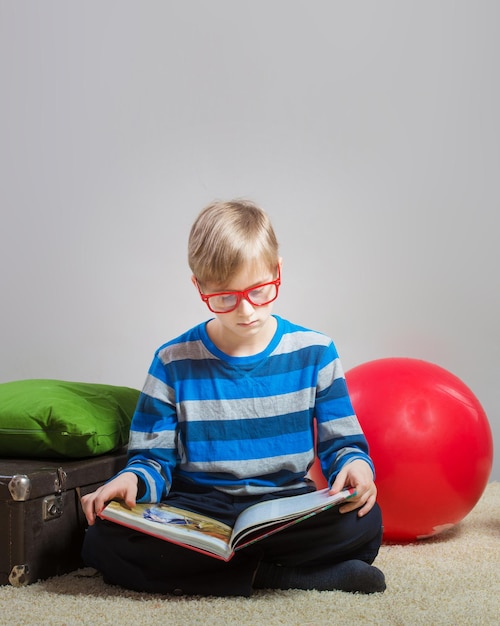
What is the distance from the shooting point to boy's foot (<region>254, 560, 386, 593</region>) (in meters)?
1.23

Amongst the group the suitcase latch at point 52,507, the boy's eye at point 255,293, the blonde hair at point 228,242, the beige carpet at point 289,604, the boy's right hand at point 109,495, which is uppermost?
the blonde hair at point 228,242

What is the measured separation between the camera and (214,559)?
1.25 m

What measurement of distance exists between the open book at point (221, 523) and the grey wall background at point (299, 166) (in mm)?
957

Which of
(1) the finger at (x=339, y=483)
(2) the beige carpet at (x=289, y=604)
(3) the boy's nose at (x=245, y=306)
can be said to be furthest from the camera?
(3) the boy's nose at (x=245, y=306)

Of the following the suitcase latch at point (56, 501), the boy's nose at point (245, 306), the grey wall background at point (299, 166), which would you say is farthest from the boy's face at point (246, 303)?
the grey wall background at point (299, 166)

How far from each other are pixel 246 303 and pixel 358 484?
35 centimetres

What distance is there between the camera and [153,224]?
7.14ft

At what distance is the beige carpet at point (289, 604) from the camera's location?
1.11 m

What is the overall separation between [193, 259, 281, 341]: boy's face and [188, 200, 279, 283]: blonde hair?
10 mm

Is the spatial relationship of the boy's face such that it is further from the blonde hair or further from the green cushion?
the green cushion

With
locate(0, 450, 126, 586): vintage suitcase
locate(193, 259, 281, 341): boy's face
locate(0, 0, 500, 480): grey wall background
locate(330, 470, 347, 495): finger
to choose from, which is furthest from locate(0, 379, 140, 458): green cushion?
locate(0, 0, 500, 480): grey wall background

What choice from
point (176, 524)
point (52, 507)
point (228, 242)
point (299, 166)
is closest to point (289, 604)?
point (176, 524)

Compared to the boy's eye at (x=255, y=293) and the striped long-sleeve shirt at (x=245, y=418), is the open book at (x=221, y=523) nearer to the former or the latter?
the striped long-sleeve shirt at (x=245, y=418)

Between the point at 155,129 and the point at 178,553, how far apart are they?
1.31m
